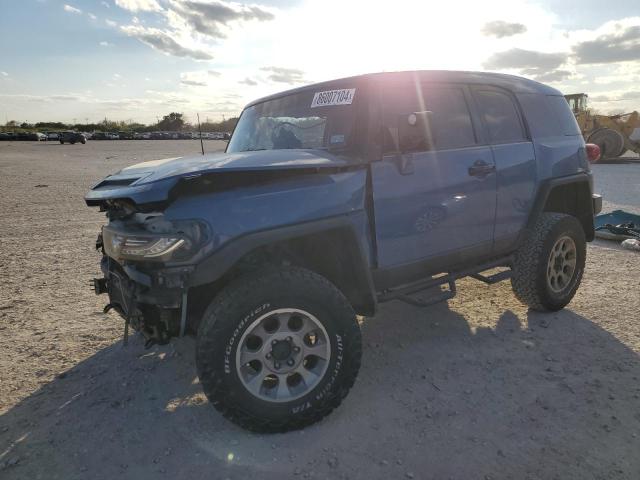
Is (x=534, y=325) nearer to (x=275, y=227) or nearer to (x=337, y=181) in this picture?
(x=337, y=181)

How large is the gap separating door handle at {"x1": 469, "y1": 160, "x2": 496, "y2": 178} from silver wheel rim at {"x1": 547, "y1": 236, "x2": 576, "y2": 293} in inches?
43.7

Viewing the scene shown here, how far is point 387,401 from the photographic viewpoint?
296 cm

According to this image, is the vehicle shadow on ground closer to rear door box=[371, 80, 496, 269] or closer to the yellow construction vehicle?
rear door box=[371, 80, 496, 269]

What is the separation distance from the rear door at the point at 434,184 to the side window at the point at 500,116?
0.63 ft

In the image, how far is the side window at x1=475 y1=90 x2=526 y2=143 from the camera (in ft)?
12.4

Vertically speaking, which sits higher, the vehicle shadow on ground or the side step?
the side step

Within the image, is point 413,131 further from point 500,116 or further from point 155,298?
point 155,298

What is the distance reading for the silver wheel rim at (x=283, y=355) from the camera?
2611 millimetres

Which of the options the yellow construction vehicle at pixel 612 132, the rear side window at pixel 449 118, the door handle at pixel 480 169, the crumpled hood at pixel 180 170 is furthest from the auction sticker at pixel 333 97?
the yellow construction vehicle at pixel 612 132

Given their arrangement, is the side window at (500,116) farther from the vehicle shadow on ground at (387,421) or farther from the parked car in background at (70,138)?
the parked car in background at (70,138)

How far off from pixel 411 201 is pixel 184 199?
4.90ft

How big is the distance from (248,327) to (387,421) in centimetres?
102

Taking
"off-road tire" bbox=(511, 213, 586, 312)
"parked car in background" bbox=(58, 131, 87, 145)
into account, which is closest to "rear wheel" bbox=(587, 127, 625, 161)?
"off-road tire" bbox=(511, 213, 586, 312)

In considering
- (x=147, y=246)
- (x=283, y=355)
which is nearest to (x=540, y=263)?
(x=283, y=355)
